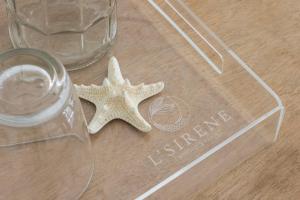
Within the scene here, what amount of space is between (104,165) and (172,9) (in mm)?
241

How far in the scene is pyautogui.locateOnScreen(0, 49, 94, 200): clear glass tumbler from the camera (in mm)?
582

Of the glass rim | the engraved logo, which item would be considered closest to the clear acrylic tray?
the engraved logo

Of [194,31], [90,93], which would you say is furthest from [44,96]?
[194,31]

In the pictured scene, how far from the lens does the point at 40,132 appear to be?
61 cm

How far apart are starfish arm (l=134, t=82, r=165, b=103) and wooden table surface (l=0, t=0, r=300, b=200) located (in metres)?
0.12

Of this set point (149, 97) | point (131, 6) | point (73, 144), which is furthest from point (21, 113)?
point (131, 6)

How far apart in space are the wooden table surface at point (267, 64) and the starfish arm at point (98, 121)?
70 millimetres

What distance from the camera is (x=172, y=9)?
84 cm

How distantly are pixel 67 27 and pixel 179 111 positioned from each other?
165 millimetres

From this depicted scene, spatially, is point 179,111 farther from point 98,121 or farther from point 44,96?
point 44,96

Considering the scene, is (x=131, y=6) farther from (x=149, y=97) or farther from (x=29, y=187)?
(x=29, y=187)

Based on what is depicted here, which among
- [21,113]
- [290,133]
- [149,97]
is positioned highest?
[21,113]

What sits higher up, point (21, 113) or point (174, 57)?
point (21, 113)

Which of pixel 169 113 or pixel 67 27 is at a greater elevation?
pixel 67 27
